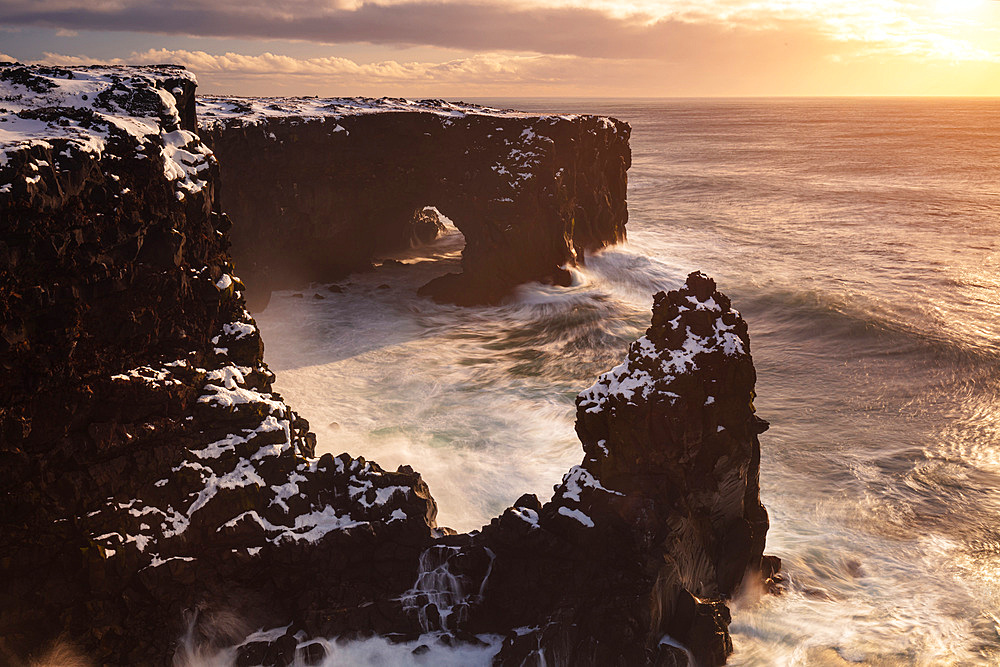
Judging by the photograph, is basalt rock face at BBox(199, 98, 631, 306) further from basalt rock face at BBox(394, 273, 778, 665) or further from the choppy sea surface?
basalt rock face at BBox(394, 273, 778, 665)

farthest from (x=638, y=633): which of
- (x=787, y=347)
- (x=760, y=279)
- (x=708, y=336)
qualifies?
(x=760, y=279)

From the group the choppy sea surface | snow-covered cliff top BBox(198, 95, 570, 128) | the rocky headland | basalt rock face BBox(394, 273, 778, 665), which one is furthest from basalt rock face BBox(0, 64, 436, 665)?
snow-covered cliff top BBox(198, 95, 570, 128)

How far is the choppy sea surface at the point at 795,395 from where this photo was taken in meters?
20.5

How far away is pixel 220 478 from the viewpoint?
1809 centimetres

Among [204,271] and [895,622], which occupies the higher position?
[204,271]

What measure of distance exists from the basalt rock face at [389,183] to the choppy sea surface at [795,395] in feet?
6.43

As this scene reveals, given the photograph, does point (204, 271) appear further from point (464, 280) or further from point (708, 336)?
point (464, 280)

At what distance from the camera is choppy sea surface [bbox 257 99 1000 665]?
807 inches

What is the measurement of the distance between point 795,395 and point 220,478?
2688 centimetres

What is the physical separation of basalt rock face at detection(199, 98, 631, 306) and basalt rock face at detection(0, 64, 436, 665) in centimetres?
2085

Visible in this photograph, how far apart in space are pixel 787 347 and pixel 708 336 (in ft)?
86.2

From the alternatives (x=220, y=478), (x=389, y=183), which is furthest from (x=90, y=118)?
(x=389, y=183)

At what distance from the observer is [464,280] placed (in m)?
45.8

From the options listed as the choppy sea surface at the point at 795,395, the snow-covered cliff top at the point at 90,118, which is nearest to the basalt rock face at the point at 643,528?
the choppy sea surface at the point at 795,395
